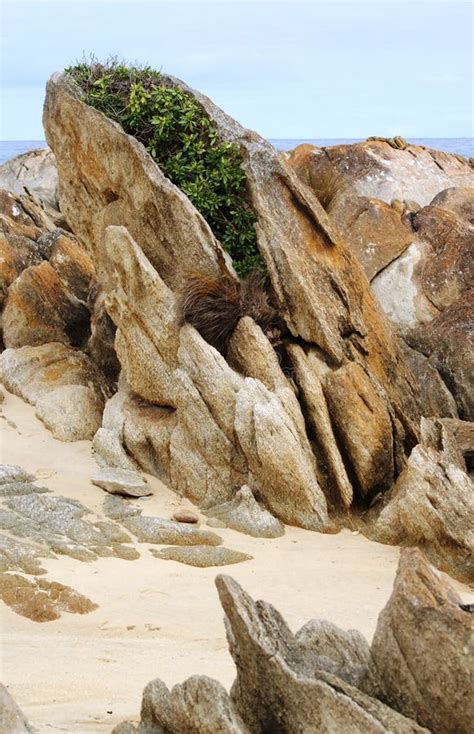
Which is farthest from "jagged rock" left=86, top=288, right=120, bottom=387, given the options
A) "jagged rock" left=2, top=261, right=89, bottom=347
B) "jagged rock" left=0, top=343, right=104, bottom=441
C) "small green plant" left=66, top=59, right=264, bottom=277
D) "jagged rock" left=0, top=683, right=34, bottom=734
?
"jagged rock" left=0, top=683, right=34, bottom=734

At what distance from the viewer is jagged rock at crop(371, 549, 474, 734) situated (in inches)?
220

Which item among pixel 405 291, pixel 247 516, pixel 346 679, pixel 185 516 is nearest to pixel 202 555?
pixel 185 516

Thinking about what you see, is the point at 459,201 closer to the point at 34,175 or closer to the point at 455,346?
the point at 455,346

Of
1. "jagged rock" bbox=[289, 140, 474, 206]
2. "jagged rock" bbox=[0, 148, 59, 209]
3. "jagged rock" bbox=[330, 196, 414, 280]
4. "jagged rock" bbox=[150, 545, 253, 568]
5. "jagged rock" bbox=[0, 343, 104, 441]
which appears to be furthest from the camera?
"jagged rock" bbox=[0, 148, 59, 209]

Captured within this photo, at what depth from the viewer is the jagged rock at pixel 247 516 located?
550 inches

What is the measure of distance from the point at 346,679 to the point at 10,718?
7.32 feet

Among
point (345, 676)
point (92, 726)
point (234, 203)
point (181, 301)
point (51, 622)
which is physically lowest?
point (51, 622)

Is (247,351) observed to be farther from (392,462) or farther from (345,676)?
(345,676)

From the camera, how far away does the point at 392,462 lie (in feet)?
50.3

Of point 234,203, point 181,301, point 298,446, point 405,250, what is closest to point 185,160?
point 234,203

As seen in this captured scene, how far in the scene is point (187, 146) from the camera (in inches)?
666

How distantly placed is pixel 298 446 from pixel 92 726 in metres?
8.03

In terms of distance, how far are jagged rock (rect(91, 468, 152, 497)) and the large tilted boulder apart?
24.1 inches

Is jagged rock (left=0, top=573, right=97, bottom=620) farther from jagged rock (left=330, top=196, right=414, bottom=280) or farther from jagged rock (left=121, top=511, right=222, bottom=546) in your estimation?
jagged rock (left=330, top=196, right=414, bottom=280)
